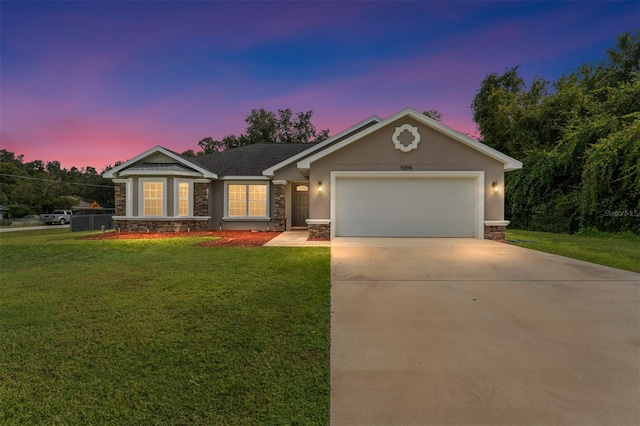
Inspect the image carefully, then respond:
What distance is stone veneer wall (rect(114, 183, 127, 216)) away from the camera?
46.3 ft

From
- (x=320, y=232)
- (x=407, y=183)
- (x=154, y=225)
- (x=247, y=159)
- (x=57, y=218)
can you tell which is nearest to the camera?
(x=320, y=232)

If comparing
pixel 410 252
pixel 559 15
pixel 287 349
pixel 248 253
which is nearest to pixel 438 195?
pixel 410 252

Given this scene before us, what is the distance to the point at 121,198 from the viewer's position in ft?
46.6

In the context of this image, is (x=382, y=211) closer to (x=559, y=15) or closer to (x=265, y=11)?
(x=265, y=11)

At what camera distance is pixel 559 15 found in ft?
44.0

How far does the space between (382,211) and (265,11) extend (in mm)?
9014

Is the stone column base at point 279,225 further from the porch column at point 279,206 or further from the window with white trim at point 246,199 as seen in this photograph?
the window with white trim at point 246,199

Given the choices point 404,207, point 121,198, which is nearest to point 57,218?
point 121,198

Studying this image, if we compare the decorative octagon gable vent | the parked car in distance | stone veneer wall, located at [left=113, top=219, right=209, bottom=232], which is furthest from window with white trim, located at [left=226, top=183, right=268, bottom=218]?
the parked car in distance

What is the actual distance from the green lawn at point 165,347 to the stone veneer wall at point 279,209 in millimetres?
8190

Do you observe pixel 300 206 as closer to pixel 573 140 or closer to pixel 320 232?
pixel 320 232

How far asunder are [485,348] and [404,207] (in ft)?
28.4

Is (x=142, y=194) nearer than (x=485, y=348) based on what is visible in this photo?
No

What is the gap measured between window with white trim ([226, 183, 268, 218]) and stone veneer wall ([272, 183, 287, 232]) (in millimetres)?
862
